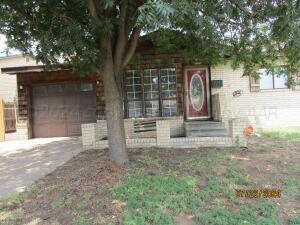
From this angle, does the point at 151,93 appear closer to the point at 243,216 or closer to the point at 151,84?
the point at 151,84

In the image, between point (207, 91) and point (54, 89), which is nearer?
point (207, 91)

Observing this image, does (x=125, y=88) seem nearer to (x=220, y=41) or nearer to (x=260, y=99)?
(x=220, y=41)

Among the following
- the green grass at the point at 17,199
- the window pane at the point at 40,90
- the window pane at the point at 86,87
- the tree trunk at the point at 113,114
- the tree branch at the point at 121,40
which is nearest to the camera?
the green grass at the point at 17,199

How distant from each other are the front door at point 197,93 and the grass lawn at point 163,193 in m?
4.97

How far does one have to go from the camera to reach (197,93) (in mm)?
13500

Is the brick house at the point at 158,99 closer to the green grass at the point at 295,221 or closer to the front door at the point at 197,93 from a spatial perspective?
the front door at the point at 197,93

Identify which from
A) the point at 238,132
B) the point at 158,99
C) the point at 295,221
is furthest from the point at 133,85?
the point at 295,221

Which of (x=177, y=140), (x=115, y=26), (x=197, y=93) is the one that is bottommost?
(x=177, y=140)

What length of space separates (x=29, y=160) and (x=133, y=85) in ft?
16.4

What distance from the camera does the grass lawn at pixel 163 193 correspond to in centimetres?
513

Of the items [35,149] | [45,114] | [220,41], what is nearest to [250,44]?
[220,41]

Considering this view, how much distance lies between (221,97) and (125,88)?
3850 millimetres

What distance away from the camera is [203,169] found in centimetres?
725

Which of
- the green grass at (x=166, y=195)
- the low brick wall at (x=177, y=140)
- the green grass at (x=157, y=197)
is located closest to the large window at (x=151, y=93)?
the low brick wall at (x=177, y=140)
